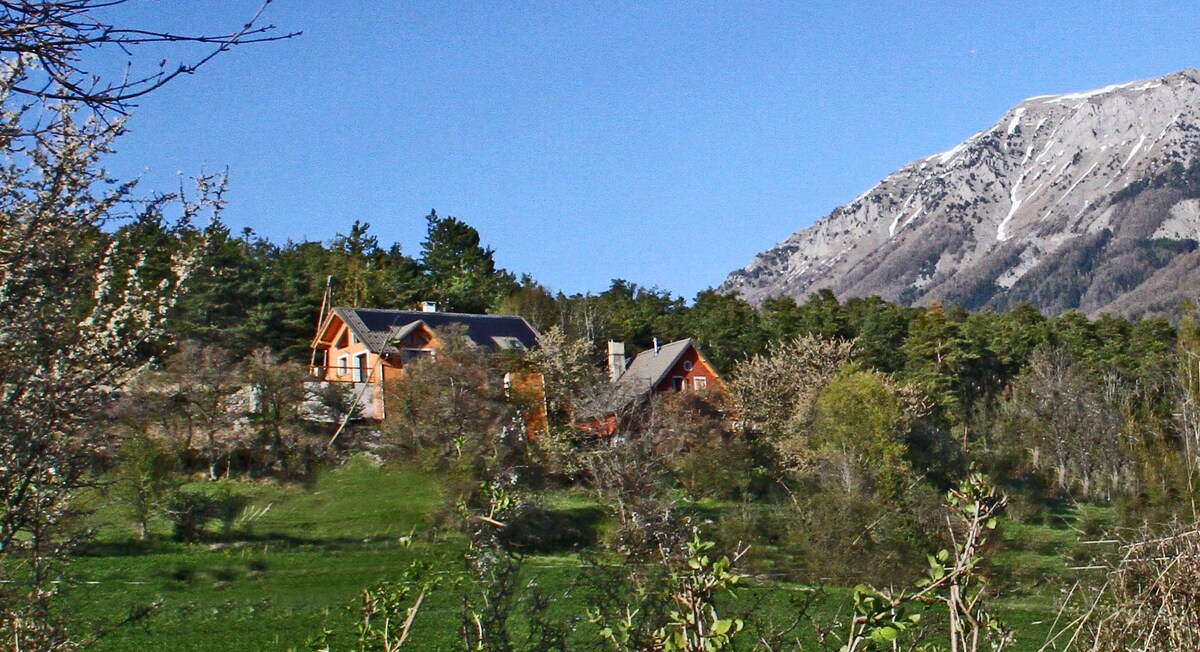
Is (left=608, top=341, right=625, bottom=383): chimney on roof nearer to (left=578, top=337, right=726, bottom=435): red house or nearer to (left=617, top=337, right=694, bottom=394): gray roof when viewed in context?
(left=578, top=337, right=726, bottom=435): red house

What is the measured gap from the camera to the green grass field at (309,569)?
18.8 metres

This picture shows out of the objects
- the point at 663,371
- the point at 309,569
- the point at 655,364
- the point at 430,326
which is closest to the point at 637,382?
the point at 663,371

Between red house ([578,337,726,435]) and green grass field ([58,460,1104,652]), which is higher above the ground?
red house ([578,337,726,435])

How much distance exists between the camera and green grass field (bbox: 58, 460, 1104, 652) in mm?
18750

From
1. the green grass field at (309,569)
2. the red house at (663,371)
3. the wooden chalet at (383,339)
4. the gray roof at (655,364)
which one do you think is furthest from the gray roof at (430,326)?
the green grass field at (309,569)

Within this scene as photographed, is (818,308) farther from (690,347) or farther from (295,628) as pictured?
(295,628)

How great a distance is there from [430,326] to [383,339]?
224 centimetres

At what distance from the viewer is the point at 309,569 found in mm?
24281

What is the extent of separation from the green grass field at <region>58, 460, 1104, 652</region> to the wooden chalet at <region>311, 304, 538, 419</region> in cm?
575

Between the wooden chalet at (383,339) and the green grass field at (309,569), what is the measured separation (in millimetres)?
5748

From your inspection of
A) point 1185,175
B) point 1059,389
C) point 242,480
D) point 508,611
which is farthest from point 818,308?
point 1185,175

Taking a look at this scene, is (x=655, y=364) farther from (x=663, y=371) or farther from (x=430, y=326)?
(x=430, y=326)

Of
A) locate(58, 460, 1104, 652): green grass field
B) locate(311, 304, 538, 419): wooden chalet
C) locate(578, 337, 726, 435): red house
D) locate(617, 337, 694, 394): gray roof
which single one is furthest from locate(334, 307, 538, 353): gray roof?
Answer: locate(58, 460, 1104, 652): green grass field

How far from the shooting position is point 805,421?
35938 millimetres
